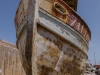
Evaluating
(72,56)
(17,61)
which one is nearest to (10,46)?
(17,61)

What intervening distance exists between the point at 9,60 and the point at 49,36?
11.1 meters

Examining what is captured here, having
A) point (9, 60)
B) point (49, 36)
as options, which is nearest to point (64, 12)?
point (49, 36)

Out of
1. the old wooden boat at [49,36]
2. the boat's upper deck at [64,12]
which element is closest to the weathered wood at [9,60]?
the old wooden boat at [49,36]

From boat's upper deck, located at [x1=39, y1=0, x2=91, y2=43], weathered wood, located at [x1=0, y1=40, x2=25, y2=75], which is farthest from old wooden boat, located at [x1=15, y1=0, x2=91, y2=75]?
weathered wood, located at [x1=0, y1=40, x2=25, y2=75]

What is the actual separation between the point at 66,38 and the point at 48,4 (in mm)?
861

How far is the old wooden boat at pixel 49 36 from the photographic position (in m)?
3.29

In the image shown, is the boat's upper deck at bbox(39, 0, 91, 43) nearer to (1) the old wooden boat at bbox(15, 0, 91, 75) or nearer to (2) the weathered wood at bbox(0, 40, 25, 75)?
(1) the old wooden boat at bbox(15, 0, 91, 75)

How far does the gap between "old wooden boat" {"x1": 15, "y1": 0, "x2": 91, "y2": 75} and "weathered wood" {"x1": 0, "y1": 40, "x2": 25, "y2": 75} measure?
9.91 m

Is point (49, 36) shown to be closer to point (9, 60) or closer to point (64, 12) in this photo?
point (64, 12)

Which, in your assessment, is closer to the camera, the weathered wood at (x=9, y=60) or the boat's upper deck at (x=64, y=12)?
the boat's upper deck at (x=64, y=12)

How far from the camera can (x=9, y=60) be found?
45.2ft

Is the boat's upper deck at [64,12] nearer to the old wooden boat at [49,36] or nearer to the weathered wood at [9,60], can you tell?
the old wooden boat at [49,36]

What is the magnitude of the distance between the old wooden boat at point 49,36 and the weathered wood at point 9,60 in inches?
390

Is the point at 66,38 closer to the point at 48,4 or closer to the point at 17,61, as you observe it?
the point at 48,4
